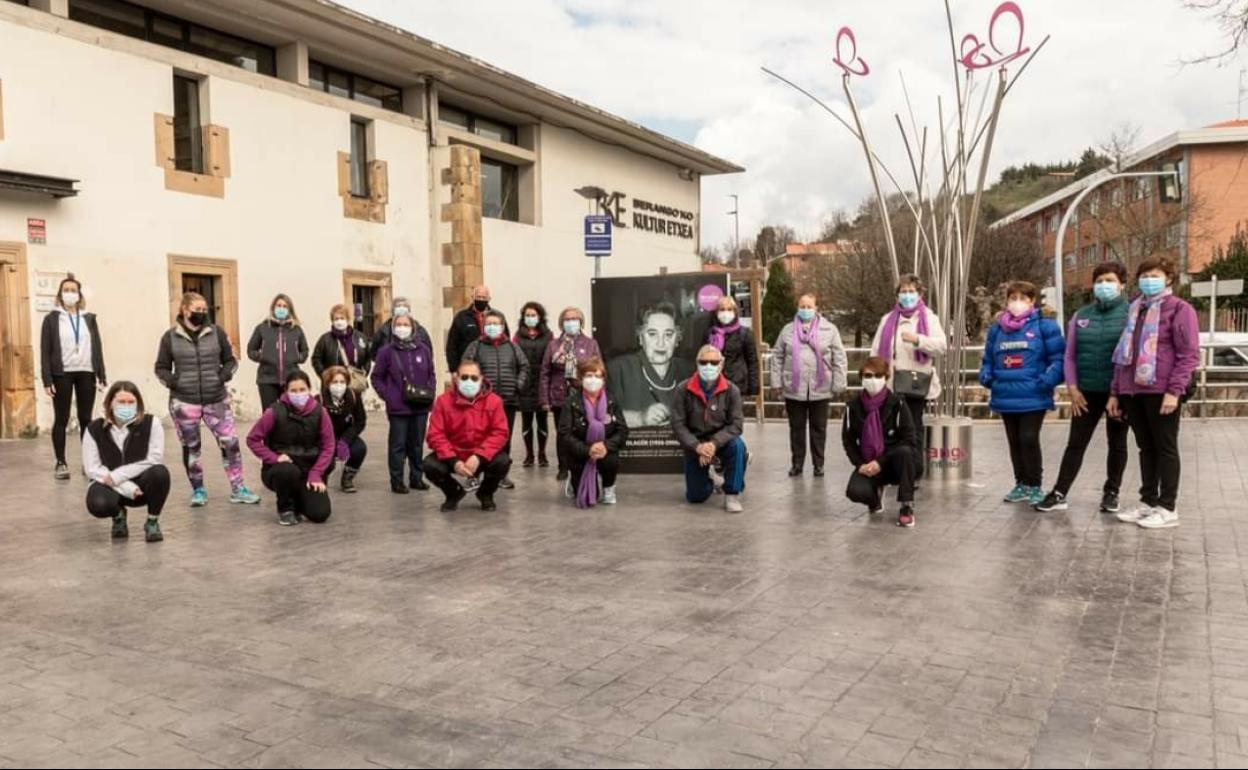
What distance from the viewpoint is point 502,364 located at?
9906mm

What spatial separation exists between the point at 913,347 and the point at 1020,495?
5.28ft

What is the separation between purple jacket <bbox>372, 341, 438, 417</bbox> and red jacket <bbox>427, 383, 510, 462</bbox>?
897mm

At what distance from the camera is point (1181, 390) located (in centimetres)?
693

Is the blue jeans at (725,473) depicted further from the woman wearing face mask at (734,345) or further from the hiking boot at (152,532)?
the hiking boot at (152,532)

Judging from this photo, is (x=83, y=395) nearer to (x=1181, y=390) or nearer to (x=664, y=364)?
(x=664, y=364)

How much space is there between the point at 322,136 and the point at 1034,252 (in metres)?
28.1

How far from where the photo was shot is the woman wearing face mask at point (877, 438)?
7613 millimetres

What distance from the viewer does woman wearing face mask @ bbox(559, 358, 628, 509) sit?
8500 mm

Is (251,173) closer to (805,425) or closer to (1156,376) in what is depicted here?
(805,425)

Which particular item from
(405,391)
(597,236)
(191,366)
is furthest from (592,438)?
(597,236)

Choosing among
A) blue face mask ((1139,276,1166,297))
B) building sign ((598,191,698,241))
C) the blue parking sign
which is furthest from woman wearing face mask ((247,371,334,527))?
building sign ((598,191,698,241))

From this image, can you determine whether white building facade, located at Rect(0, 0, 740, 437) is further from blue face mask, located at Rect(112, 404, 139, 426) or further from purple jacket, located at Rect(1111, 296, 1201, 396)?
purple jacket, located at Rect(1111, 296, 1201, 396)

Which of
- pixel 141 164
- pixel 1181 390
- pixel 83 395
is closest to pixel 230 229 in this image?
pixel 141 164

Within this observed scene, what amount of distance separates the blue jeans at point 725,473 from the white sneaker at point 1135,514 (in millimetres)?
2880
